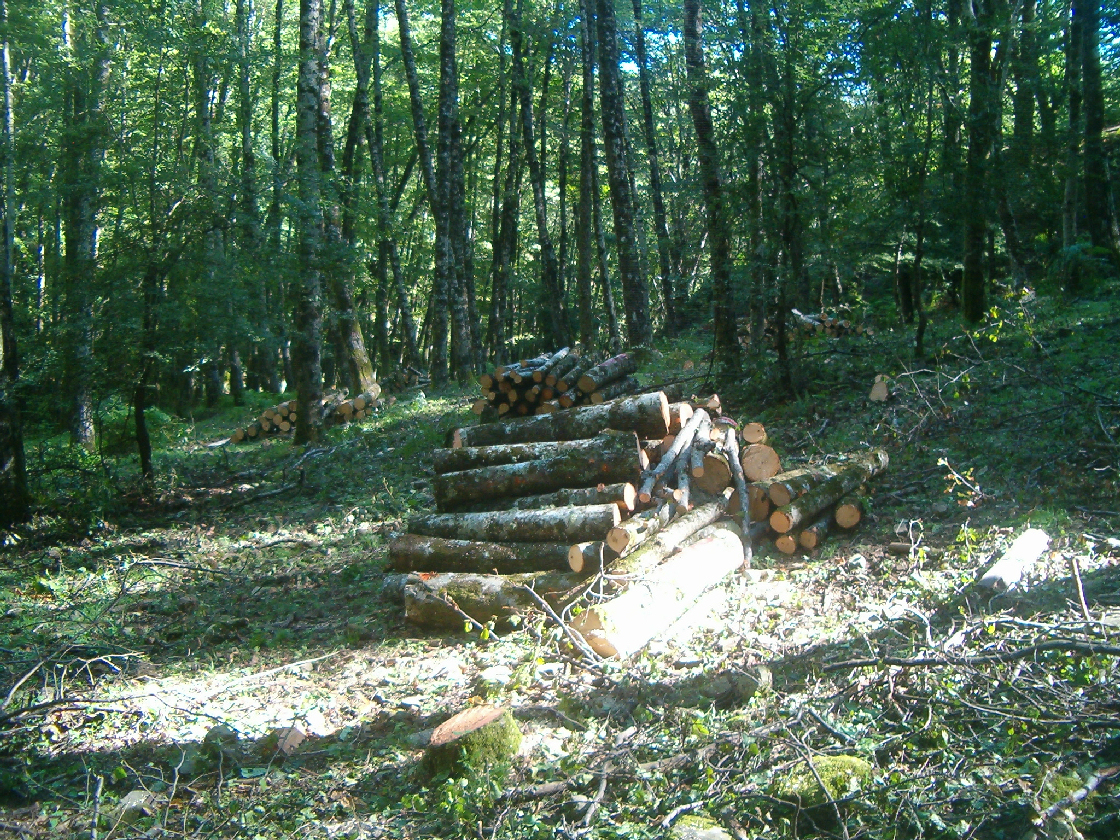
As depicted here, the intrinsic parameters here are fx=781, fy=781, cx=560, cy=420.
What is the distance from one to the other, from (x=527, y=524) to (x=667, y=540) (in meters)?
1.25

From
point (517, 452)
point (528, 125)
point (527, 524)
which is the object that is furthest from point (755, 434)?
point (528, 125)

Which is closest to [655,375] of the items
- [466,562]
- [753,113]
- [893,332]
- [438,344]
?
[753,113]

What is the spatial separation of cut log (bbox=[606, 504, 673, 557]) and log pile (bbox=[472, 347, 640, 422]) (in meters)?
2.62

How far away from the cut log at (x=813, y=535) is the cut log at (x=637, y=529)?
128 centimetres

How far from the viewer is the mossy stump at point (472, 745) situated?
4145mm

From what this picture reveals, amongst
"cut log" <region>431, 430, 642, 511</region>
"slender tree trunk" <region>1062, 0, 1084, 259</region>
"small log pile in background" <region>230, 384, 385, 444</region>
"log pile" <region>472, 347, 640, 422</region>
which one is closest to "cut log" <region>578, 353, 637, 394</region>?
"log pile" <region>472, 347, 640, 422</region>

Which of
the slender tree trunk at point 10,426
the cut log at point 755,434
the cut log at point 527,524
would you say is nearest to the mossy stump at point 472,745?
the cut log at point 527,524

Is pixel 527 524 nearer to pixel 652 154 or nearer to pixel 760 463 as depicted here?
pixel 760 463

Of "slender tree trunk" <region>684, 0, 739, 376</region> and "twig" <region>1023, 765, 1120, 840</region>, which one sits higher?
"slender tree trunk" <region>684, 0, 739, 376</region>

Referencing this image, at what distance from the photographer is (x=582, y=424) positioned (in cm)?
816

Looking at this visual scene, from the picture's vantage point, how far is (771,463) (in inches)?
301

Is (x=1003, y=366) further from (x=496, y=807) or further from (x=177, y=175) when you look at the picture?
(x=177, y=175)

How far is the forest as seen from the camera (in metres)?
3.94

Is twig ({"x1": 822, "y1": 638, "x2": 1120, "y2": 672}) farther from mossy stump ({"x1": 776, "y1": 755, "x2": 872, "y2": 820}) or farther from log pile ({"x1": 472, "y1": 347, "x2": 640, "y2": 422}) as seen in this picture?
log pile ({"x1": 472, "y1": 347, "x2": 640, "y2": 422})
